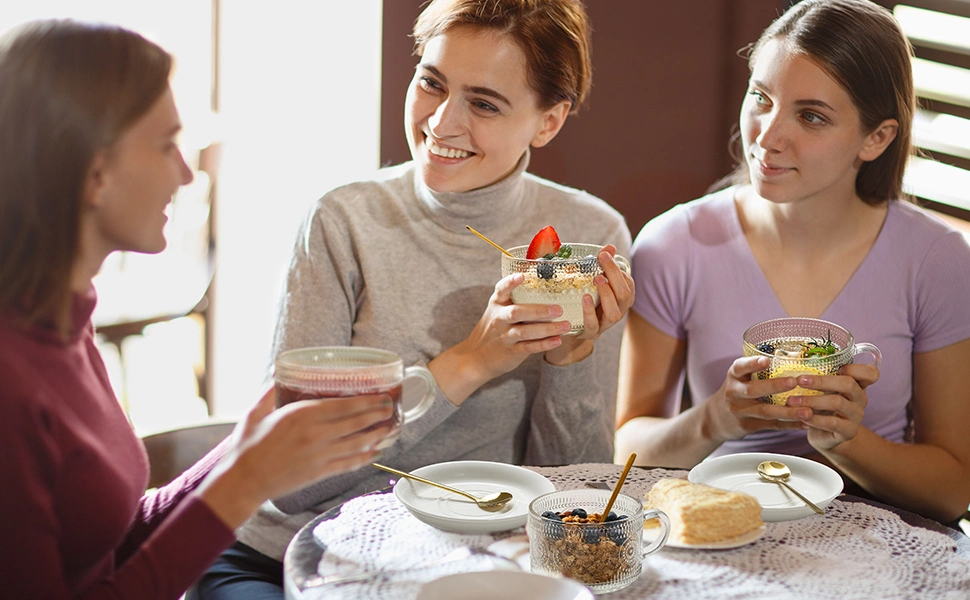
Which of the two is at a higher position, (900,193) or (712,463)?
(900,193)

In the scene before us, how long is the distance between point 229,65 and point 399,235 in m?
2.67

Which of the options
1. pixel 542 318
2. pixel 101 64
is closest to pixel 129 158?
pixel 101 64

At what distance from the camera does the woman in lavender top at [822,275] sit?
193cm

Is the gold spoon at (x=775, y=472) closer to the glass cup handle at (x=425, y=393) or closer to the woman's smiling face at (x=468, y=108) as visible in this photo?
the glass cup handle at (x=425, y=393)

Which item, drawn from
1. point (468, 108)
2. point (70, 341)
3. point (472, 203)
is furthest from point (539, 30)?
point (70, 341)

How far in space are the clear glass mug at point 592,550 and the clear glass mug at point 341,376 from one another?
24 cm

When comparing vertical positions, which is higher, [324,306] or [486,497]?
[324,306]

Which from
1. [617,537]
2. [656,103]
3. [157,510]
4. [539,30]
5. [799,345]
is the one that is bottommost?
[157,510]

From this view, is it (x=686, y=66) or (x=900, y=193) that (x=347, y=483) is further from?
(x=686, y=66)

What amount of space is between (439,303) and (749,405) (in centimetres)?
65

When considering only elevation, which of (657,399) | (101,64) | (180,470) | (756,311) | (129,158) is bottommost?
(180,470)

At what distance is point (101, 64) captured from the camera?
1.09 m

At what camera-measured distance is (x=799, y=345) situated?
5.51 feet

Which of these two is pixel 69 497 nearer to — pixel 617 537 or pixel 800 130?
pixel 617 537
